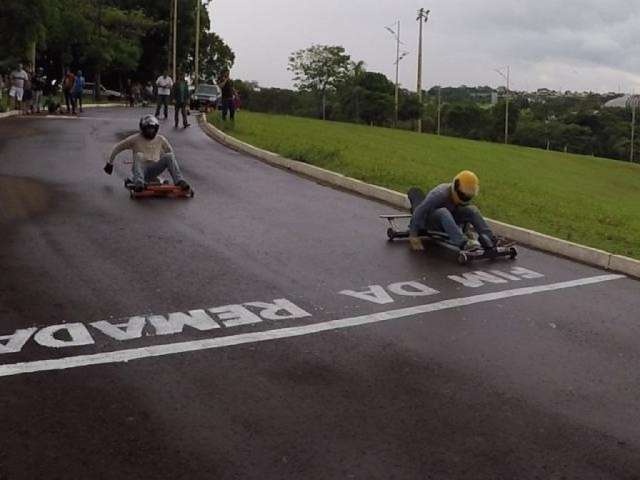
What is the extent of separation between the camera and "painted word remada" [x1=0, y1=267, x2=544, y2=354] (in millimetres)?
5797

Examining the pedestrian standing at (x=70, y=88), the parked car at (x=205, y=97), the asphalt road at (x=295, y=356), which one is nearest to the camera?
the asphalt road at (x=295, y=356)

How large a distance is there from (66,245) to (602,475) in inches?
253

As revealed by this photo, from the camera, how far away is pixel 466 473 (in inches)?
161

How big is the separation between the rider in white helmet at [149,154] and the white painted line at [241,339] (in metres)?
6.23

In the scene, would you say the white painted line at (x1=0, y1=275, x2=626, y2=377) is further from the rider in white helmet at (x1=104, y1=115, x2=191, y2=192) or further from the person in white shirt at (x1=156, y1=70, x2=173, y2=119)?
the person in white shirt at (x1=156, y1=70, x2=173, y2=119)

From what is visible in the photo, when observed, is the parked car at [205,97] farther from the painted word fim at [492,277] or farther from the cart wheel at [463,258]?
the painted word fim at [492,277]

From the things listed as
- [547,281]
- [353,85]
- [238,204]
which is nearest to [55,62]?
[353,85]

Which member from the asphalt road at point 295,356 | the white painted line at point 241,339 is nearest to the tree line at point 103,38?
the asphalt road at point 295,356

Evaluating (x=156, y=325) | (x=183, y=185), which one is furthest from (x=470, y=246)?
(x=183, y=185)

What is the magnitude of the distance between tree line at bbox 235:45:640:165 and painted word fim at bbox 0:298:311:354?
62.4 metres

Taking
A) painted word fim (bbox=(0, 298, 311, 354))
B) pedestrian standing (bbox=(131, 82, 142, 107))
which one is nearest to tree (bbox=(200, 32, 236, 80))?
pedestrian standing (bbox=(131, 82, 142, 107))

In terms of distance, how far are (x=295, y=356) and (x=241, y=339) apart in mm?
535

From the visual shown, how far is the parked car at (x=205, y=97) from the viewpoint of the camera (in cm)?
4475

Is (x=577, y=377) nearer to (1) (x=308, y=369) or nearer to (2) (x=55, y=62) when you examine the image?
(1) (x=308, y=369)
